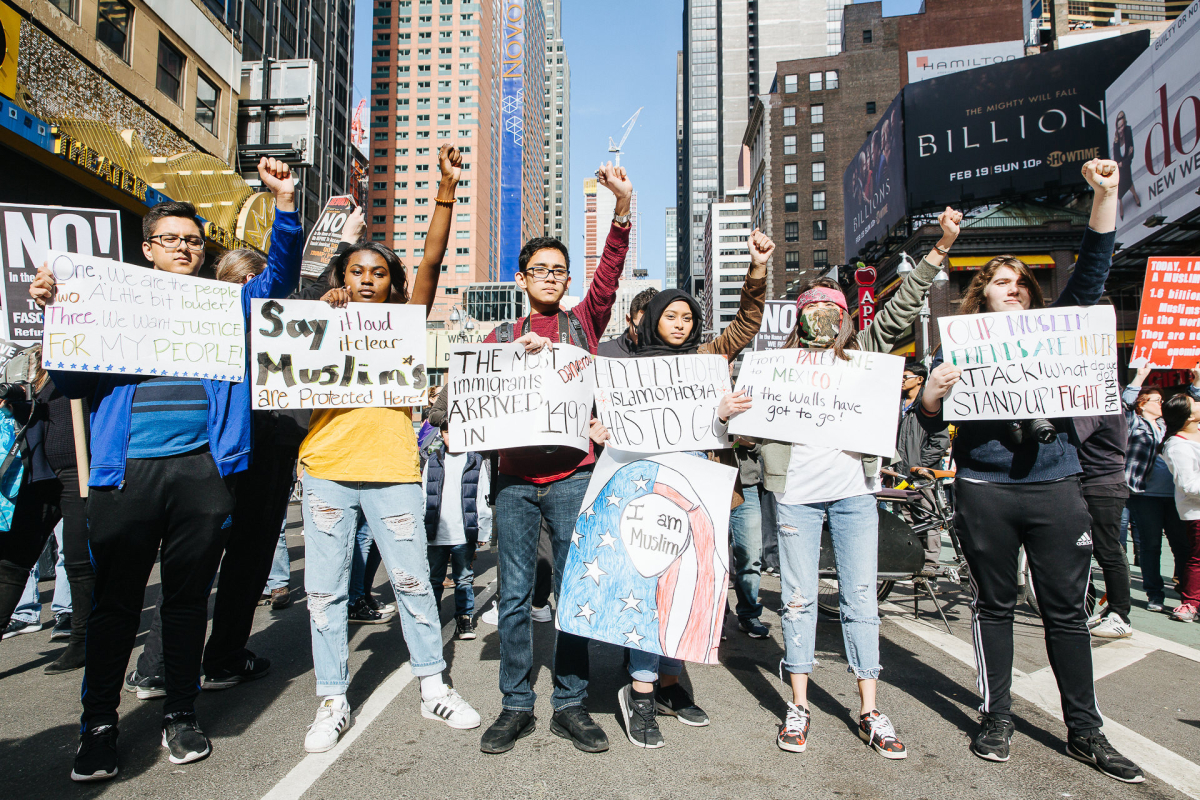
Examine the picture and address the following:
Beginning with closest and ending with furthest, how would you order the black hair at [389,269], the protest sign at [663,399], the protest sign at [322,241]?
the protest sign at [663,399] < the black hair at [389,269] < the protest sign at [322,241]

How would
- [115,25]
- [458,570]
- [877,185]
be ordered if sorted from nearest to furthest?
[458,570]
[115,25]
[877,185]

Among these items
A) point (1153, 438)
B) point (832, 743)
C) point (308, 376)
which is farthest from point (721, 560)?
point (1153, 438)

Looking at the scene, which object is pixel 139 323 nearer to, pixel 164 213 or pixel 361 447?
pixel 164 213

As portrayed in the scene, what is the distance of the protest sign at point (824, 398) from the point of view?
10.7 ft

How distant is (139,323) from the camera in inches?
121

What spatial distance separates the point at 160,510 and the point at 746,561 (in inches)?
145

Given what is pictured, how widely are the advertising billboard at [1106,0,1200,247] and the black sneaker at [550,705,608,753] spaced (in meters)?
17.9

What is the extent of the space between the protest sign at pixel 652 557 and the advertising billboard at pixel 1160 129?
17213 mm

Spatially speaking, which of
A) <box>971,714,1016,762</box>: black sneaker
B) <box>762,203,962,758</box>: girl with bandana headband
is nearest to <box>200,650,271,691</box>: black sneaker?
<box>762,203,962,758</box>: girl with bandana headband

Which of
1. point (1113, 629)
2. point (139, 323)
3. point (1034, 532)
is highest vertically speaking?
point (139, 323)

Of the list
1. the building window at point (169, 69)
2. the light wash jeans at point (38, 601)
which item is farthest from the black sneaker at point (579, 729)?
the building window at point (169, 69)

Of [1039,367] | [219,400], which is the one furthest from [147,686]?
[1039,367]

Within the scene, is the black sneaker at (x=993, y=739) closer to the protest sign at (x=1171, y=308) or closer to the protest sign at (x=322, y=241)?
the protest sign at (x=1171, y=308)

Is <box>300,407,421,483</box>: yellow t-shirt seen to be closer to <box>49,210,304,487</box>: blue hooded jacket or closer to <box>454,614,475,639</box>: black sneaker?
<box>49,210,304,487</box>: blue hooded jacket
